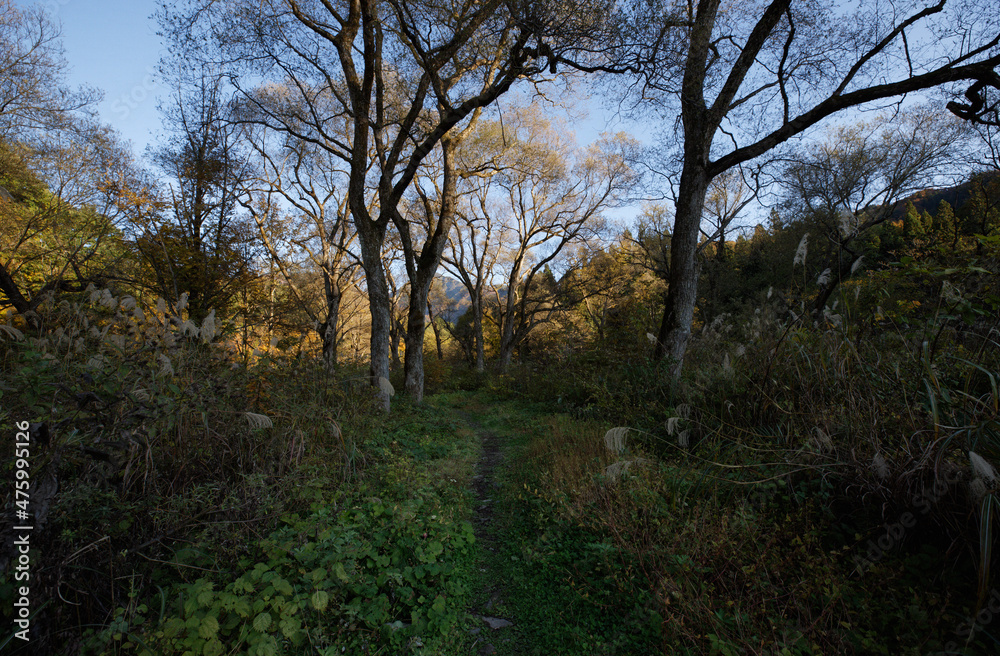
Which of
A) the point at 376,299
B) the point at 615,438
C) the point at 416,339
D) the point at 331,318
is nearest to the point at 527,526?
the point at 615,438

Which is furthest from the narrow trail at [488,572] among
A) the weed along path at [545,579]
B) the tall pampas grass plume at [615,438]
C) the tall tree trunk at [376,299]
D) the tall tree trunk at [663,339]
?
the tall tree trunk at [663,339]

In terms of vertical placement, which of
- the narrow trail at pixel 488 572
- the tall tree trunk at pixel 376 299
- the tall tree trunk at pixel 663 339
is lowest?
the narrow trail at pixel 488 572

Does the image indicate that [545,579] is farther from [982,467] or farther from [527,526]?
[982,467]

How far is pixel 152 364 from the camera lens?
2.88m

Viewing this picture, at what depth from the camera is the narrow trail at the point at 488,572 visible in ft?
8.20

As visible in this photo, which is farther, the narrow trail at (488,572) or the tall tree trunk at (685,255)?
the tall tree trunk at (685,255)

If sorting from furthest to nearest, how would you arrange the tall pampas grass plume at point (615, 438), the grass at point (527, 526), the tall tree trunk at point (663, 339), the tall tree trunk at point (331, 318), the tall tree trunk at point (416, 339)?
the tall tree trunk at point (331, 318)
the tall tree trunk at point (416, 339)
the tall tree trunk at point (663, 339)
the tall pampas grass plume at point (615, 438)
the grass at point (527, 526)

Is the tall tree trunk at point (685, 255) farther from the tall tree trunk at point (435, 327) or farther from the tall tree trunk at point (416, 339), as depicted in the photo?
the tall tree trunk at point (435, 327)

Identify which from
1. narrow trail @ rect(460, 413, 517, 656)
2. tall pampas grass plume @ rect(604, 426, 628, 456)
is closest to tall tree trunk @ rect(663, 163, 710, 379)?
narrow trail @ rect(460, 413, 517, 656)

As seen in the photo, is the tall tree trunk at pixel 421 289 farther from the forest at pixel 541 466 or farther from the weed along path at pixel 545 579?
the weed along path at pixel 545 579

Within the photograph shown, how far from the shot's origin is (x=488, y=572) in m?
3.22

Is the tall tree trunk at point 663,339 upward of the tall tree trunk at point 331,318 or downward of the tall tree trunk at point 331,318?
downward

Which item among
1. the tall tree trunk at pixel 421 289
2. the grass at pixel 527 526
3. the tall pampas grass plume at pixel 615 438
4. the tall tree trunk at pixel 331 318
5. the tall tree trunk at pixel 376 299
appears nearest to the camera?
the grass at pixel 527 526

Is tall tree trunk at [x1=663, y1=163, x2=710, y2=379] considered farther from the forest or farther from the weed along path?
the weed along path
